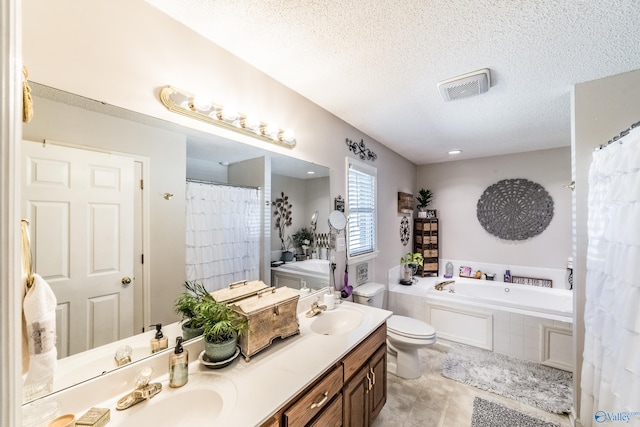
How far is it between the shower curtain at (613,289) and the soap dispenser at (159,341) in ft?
6.87

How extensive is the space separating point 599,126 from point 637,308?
1252mm

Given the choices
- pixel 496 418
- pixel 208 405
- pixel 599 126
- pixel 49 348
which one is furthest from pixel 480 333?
pixel 49 348

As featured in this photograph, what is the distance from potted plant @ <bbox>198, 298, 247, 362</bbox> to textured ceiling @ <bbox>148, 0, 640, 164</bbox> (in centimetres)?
142

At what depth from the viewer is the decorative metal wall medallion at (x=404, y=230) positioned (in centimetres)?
379

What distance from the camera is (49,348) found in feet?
1.96

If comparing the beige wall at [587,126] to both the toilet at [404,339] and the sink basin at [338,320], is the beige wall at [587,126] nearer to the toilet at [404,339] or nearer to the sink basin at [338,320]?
the toilet at [404,339]

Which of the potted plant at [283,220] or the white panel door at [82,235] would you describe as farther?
the potted plant at [283,220]

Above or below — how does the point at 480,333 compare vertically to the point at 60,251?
below

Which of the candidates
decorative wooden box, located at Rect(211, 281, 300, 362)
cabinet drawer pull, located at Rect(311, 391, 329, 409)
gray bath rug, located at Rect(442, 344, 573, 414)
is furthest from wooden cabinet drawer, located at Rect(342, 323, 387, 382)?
gray bath rug, located at Rect(442, 344, 573, 414)

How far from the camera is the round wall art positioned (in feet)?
11.2

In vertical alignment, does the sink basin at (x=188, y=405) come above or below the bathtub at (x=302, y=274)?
below

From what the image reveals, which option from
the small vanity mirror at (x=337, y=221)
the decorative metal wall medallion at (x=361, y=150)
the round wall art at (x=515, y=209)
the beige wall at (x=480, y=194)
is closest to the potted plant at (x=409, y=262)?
the beige wall at (x=480, y=194)

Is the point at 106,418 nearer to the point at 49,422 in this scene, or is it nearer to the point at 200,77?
the point at 49,422

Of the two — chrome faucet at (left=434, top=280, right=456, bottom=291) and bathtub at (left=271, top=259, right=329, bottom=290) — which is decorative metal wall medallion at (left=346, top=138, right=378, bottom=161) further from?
chrome faucet at (left=434, top=280, right=456, bottom=291)
